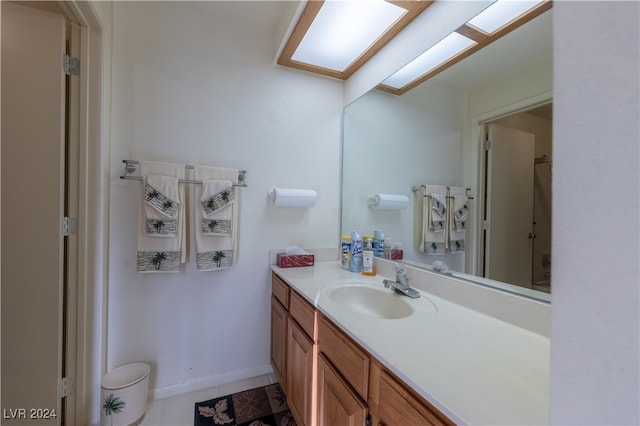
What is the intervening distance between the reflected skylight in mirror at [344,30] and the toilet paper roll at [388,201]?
38.4 inches

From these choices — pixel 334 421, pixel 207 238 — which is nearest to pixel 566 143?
pixel 334 421

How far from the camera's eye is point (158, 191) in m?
1.42

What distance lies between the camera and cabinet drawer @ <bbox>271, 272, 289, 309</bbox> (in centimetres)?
149

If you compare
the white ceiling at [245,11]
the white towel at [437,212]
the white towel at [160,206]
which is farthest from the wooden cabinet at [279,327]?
the white ceiling at [245,11]

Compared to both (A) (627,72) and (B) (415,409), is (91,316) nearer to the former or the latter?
(B) (415,409)

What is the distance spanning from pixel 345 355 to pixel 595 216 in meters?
0.79

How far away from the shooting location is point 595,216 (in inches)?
13.4

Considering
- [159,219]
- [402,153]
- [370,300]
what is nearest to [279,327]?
[370,300]

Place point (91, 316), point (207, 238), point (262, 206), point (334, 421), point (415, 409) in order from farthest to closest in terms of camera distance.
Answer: point (262, 206), point (207, 238), point (91, 316), point (334, 421), point (415, 409)

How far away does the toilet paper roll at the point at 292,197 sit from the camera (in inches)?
67.7

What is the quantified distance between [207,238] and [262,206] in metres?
0.42

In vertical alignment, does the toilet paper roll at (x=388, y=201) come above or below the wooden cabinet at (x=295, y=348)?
above

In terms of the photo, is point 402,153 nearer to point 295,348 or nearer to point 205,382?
point 295,348

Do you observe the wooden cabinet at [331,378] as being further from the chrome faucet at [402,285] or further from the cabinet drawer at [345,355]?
the chrome faucet at [402,285]
